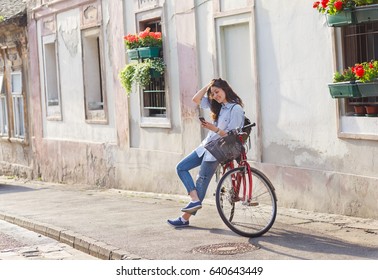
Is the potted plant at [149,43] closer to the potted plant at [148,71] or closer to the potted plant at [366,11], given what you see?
the potted plant at [148,71]

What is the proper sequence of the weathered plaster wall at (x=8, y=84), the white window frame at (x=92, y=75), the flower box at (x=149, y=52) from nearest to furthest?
the flower box at (x=149, y=52) < the white window frame at (x=92, y=75) < the weathered plaster wall at (x=8, y=84)

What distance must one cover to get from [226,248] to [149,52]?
6.75 metres

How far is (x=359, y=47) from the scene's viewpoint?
35.5 feet

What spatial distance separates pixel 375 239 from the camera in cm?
914

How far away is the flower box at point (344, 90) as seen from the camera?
1024 cm

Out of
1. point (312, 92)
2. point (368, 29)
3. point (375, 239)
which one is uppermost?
point (368, 29)

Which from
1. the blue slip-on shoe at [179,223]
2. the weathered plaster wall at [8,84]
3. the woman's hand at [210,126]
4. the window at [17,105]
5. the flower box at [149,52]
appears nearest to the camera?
the woman's hand at [210,126]

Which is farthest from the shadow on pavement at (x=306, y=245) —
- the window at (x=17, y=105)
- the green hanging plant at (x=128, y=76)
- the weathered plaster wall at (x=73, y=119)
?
the window at (x=17, y=105)

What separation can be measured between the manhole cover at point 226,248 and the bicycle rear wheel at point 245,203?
0.40 meters

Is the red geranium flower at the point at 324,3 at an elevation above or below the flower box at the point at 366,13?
above
